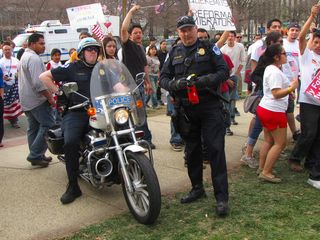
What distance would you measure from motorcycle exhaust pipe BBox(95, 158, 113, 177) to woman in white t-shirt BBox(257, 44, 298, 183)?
1.87m

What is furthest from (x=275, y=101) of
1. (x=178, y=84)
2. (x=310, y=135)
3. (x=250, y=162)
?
(x=178, y=84)

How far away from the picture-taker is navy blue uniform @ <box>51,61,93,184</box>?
189 inches

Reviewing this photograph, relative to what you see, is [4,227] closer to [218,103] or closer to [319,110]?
[218,103]

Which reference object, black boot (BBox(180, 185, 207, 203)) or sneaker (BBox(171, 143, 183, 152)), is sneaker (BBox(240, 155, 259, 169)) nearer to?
sneaker (BBox(171, 143, 183, 152))

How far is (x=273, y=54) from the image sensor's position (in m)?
5.04

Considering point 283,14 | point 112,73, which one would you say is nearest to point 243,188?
point 112,73

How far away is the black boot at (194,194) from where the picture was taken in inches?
183

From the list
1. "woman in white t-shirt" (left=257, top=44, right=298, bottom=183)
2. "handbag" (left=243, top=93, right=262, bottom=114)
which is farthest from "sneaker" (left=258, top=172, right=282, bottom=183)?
"handbag" (left=243, top=93, right=262, bottom=114)

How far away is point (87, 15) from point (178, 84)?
5853 millimetres

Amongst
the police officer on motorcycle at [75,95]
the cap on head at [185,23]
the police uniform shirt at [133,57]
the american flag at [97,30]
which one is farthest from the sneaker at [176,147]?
the american flag at [97,30]

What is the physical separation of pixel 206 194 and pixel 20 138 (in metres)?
4.88

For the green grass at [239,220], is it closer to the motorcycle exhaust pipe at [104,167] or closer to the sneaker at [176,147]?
the motorcycle exhaust pipe at [104,167]

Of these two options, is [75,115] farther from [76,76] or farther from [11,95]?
[11,95]

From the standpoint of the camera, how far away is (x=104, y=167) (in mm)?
4613
